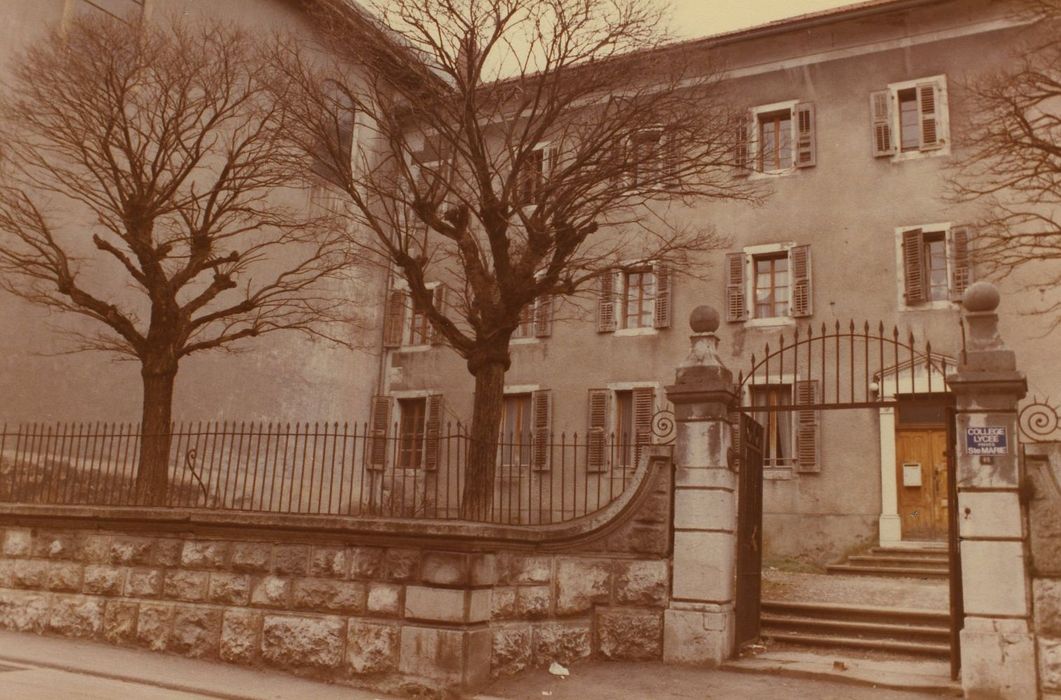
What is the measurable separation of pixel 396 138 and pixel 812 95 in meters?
11.8

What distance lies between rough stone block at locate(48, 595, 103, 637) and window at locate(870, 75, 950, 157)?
16634mm

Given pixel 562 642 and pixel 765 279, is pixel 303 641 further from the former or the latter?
pixel 765 279

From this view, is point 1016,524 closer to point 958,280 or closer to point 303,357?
point 958,280

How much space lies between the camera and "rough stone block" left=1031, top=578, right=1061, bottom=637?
25.4 ft

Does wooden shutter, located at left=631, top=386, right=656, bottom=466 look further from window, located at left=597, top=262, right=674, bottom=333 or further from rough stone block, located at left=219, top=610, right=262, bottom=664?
rough stone block, located at left=219, top=610, right=262, bottom=664

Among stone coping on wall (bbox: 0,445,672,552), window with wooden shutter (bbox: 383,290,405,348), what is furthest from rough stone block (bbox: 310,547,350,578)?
window with wooden shutter (bbox: 383,290,405,348)

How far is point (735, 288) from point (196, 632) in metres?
14.2

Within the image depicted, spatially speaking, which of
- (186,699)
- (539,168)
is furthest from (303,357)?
(186,699)

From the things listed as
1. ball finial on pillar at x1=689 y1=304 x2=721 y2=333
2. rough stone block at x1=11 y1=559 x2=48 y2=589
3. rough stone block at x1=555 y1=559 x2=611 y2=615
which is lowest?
rough stone block at x1=11 y1=559 x2=48 y2=589

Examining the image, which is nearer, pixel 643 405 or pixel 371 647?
pixel 371 647

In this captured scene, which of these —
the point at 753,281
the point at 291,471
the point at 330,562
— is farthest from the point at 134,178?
the point at 753,281

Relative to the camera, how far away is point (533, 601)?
866 cm

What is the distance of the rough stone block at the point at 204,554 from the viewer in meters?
8.94

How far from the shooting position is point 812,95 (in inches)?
806
